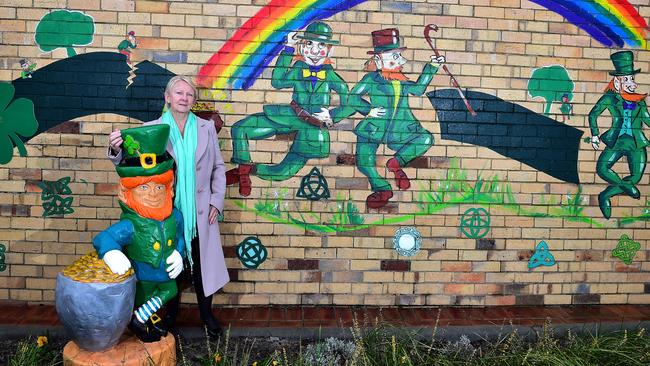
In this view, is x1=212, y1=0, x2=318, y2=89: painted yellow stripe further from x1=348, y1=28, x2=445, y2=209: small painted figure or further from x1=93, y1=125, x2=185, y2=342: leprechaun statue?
x1=93, y1=125, x2=185, y2=342: leprechaun statue

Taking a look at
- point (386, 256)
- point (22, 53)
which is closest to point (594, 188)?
point (386, 256)

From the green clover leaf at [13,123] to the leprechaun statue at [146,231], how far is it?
1715mm

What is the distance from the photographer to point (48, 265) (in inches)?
169

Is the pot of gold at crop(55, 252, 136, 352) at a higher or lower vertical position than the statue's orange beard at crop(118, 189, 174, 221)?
lower

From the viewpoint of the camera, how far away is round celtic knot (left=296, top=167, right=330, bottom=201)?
4383 millimetres

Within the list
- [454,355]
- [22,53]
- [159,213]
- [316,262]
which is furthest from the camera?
[316,262]

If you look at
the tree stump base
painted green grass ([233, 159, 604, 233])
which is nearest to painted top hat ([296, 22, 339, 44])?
painted green grass ([233, 159, 604, 233])

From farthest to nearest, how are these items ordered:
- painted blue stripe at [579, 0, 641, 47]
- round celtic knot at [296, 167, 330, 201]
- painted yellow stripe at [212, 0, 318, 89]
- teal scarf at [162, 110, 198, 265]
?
1. painted blue stripe at [579, 0, 641, 47]
2. round celtic knot at [296, 167, 330, 201]
3. painted yellow stripe at [212, 0, 318, 89]
4. teal scarf at [162, 110, 198, 265]

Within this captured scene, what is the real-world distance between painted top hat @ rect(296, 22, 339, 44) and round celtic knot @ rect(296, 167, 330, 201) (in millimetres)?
1083

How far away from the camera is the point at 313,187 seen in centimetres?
439

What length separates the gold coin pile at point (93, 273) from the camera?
2.83 metres

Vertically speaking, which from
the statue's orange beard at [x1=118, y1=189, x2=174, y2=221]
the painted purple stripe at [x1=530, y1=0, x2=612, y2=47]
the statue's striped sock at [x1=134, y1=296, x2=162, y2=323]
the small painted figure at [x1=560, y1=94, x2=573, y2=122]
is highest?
the painted purple stripe at [x1=530, y1=0, x2=612, y2=47]

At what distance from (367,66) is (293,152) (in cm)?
96

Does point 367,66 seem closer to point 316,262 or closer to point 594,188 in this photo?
point 316,262
